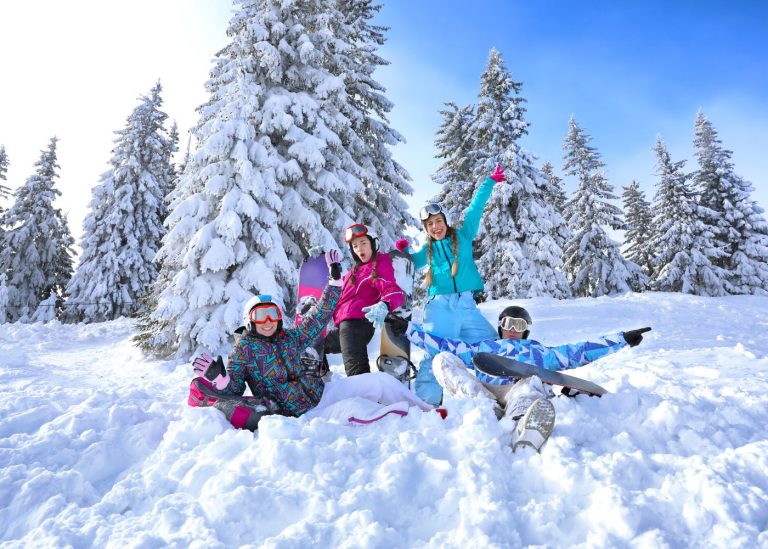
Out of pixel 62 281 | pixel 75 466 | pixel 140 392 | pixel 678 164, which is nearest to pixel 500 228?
pixel 678 164

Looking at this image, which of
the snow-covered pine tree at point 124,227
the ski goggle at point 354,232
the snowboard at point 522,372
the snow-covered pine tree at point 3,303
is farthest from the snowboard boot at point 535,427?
the snow-covered pine tree at point 3,303

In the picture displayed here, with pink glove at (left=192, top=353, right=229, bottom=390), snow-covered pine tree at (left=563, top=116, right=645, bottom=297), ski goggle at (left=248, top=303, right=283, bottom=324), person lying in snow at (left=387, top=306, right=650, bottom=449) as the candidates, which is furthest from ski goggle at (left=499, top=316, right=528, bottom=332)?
snow-covered pine tree at (left=563, top=116, right=645, bottom=297)

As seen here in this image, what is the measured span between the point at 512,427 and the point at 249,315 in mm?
2434

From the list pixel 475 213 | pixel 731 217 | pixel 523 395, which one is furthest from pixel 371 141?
pixel 731 217

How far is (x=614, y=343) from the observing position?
366 centimetres

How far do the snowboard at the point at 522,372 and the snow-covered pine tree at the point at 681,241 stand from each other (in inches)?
956

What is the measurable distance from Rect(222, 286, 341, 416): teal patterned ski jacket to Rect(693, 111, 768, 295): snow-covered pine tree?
89.1 feet

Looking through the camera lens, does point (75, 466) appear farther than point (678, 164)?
No

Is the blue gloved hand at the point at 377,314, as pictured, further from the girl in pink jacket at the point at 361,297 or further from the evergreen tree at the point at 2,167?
the evergreen tree at the point at 2,167

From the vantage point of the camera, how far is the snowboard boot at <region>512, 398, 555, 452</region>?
8.93 feet

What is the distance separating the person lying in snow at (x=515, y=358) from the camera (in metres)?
2.84

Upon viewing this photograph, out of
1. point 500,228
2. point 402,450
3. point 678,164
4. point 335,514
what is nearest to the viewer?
point 335,514

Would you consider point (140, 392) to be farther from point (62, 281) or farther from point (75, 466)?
point (62, 281)

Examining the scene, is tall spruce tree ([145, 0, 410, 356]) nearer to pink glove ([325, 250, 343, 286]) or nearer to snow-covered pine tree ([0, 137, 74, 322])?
pink glove ([325, 250, 343, 286])
